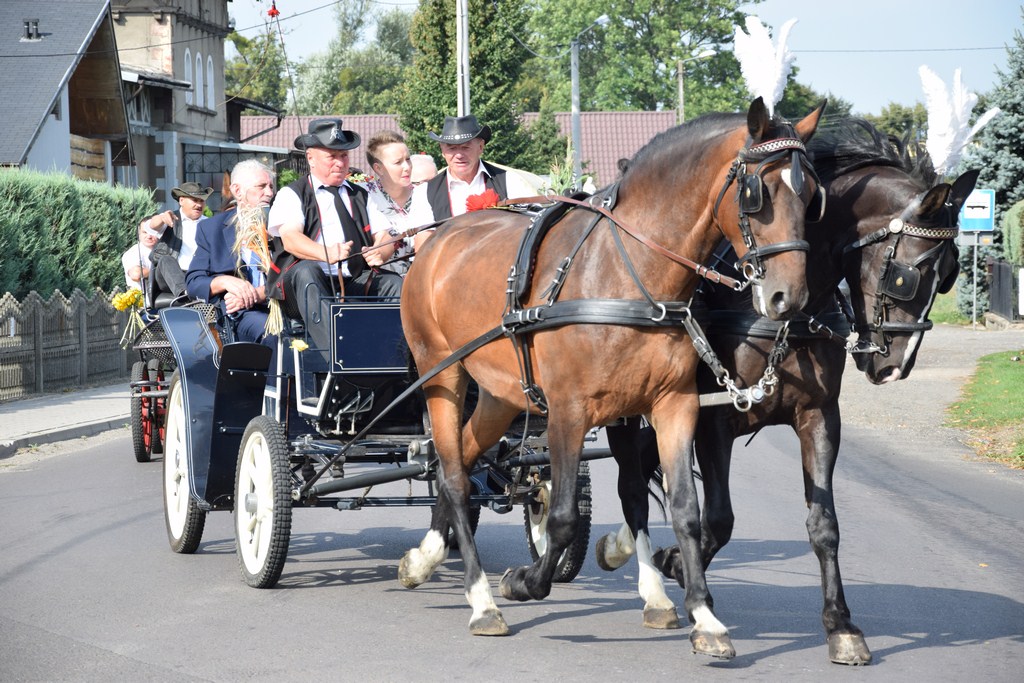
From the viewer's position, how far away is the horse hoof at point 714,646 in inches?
203

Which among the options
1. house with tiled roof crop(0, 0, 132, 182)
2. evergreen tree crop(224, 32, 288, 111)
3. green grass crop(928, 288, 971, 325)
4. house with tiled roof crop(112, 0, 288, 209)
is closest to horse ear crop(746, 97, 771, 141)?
house with tiled roof crop(0, 0, 132, 182)

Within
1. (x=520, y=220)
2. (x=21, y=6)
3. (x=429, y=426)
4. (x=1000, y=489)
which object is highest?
(x=21, y=6)

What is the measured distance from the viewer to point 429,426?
745 centimetres

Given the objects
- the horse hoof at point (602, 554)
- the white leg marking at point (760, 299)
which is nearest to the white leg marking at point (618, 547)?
the horse hoof at point (602, 554)

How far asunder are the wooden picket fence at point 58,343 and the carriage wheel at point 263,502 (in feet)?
34.3

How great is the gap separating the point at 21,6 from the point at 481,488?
98.8 feet

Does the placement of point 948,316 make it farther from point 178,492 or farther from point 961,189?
Result: point 961,189

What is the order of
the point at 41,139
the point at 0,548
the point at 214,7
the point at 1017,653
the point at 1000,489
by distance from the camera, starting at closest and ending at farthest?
1. the point at 1017,653
2. the point at 0,548
3. the point at 1000,489
4. the point at 41,139
5. the point at 214,7

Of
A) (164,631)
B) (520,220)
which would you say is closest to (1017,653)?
(520,220)

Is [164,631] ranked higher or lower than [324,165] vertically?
lower

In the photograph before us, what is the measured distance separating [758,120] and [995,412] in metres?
11.0

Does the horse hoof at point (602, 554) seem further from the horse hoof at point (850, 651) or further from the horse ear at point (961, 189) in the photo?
the horse ear at point (961, 189)

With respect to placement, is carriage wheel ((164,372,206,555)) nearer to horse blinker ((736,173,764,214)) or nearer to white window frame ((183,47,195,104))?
horse blinker ((736,173,764,214))

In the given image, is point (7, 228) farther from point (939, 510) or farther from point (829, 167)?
point (829, 167)
